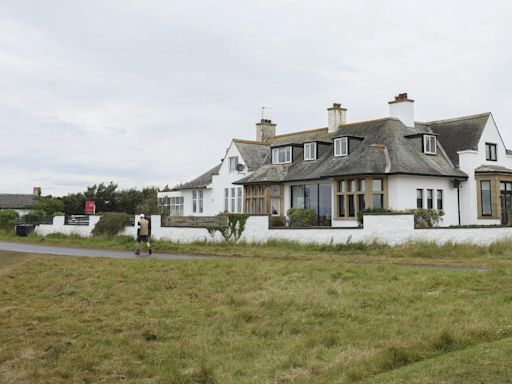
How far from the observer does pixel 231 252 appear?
25.0m

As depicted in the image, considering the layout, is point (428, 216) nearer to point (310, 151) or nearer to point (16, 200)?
point (310, 151)

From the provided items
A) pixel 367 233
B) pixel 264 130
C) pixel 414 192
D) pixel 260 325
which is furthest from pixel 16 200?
pixel 260 325

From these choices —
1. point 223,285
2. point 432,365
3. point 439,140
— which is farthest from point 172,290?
point 439,140

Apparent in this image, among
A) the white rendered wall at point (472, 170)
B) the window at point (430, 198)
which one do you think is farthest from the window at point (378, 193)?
the white rendered wall at point (472, 170)

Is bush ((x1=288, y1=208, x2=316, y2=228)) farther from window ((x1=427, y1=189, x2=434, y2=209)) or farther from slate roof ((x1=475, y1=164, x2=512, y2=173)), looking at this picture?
slate roof ((x1=475, y1=164, x2=512, y2=173))

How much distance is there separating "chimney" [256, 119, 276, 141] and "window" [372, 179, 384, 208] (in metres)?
16.7

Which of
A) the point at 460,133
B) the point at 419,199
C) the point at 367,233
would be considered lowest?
the point at 367,233

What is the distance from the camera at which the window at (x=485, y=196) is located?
107ft

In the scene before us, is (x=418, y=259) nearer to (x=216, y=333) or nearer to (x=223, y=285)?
(x=223, y=285)

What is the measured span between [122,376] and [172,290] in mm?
6303

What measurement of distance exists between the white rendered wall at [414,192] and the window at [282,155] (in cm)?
928

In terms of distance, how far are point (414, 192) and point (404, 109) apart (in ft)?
23.5

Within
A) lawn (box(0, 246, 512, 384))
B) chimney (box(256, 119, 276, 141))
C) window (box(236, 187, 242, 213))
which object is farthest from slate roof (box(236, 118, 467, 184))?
lawn (box(0, 246, 512, 384))

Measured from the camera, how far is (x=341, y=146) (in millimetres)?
34656
